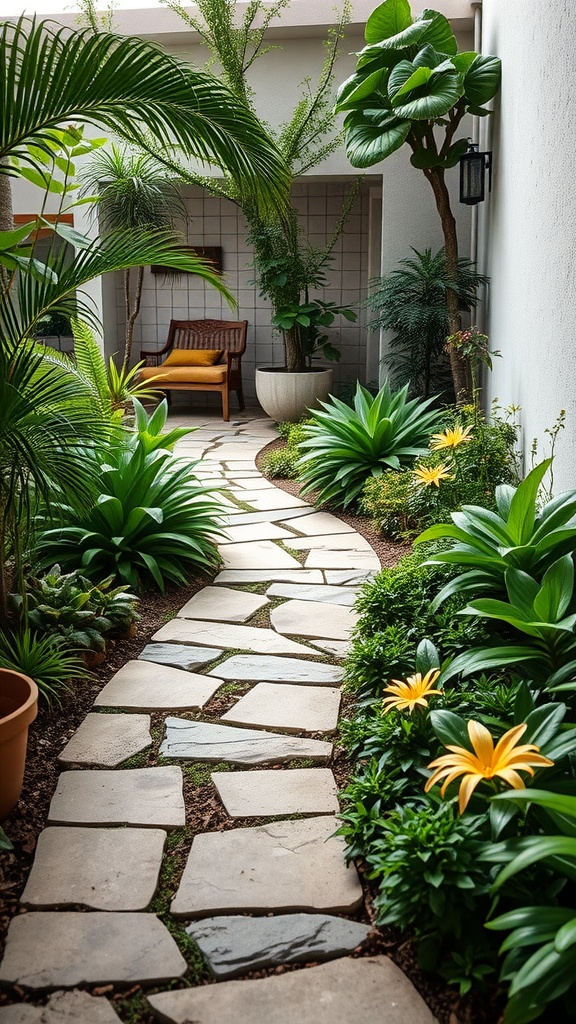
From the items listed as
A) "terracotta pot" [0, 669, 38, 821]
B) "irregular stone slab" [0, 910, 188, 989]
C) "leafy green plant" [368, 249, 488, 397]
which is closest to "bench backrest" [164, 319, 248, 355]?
"leafy green plant" [368, 249, 488, 397]

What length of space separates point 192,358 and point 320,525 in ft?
14.7

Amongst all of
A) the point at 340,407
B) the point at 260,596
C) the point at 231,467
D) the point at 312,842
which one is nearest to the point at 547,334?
the point at 260,596

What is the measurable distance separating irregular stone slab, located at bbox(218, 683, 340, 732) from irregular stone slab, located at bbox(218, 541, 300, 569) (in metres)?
1.42

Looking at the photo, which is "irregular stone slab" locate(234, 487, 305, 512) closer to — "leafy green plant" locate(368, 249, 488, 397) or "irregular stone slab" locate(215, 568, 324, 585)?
"irregular stone slab" locate(215, 568, 324, 585)

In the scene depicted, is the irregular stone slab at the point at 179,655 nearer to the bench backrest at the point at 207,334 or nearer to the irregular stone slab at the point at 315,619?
the irregular stone slab at the point at 315,619

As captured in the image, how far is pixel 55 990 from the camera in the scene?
5.73ft

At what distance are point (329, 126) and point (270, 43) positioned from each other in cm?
100

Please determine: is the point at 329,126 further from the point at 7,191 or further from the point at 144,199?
the point at 7,191

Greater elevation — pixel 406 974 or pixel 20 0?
pixel 20 0

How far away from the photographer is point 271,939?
1.87m

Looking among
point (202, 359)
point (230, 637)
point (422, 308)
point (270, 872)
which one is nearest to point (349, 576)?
point (230, 637)

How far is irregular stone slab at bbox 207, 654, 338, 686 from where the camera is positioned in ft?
10.3

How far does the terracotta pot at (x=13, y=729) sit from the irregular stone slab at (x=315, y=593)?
1.72 metres

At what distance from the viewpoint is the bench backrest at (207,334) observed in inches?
387
